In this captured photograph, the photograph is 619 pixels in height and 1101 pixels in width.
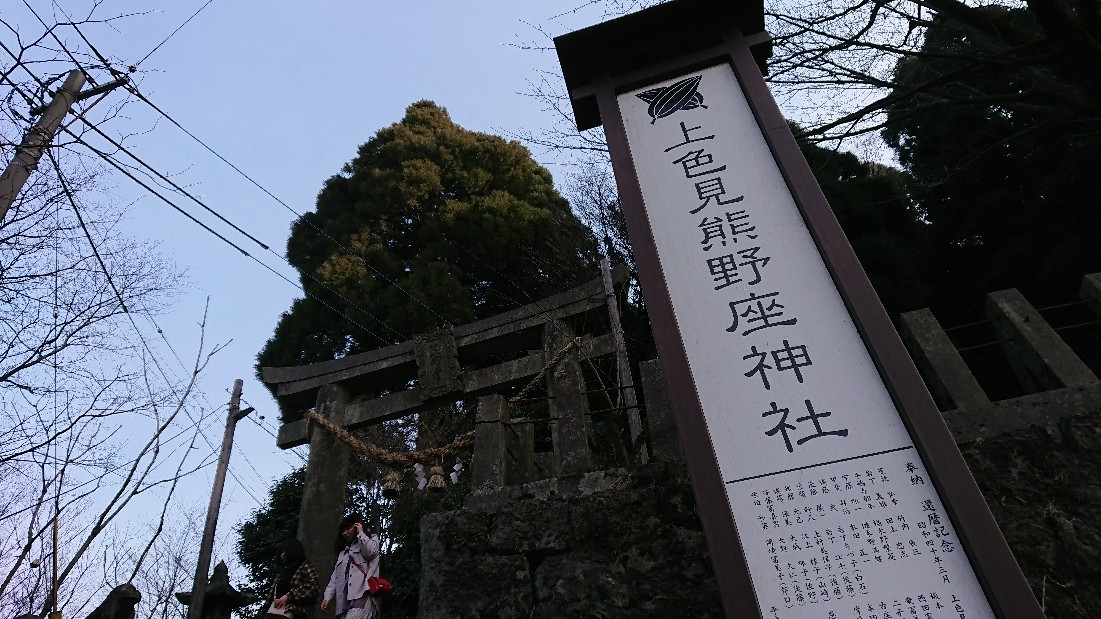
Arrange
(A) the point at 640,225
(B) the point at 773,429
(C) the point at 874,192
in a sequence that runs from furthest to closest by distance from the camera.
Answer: (C) the point at 874,192 < (A) the point at 640,225 < (B) the point at 773,429

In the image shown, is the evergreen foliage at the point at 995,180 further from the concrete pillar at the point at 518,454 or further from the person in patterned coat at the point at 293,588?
the person in patterned coat at the point at 293,588

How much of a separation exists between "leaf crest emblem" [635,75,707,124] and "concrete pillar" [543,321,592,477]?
92.4 inches

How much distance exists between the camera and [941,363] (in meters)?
4.18

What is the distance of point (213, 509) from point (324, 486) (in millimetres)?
3149

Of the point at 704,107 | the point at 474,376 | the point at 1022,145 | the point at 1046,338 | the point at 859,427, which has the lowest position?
the point at 859,427

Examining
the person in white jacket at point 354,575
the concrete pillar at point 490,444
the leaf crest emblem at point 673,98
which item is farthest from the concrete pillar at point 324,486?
the leaf crest emblem at point 673,98

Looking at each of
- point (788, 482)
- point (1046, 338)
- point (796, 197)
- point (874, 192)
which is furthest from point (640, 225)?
point (874, 192)

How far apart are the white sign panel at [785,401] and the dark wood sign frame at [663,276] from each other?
6 cm

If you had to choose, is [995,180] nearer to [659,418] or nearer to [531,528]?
[659,418]

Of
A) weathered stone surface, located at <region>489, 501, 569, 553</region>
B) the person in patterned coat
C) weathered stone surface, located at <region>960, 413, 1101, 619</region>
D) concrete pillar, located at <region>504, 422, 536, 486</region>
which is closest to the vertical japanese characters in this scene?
weathered stone surface, located at <region>960, 413, 1101, 619</region>

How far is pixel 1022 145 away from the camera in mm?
8812

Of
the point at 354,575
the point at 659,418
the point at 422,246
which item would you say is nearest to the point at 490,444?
the point at 659,418

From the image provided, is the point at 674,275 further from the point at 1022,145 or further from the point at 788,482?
the point at 1022,145

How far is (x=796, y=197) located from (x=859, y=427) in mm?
1366
